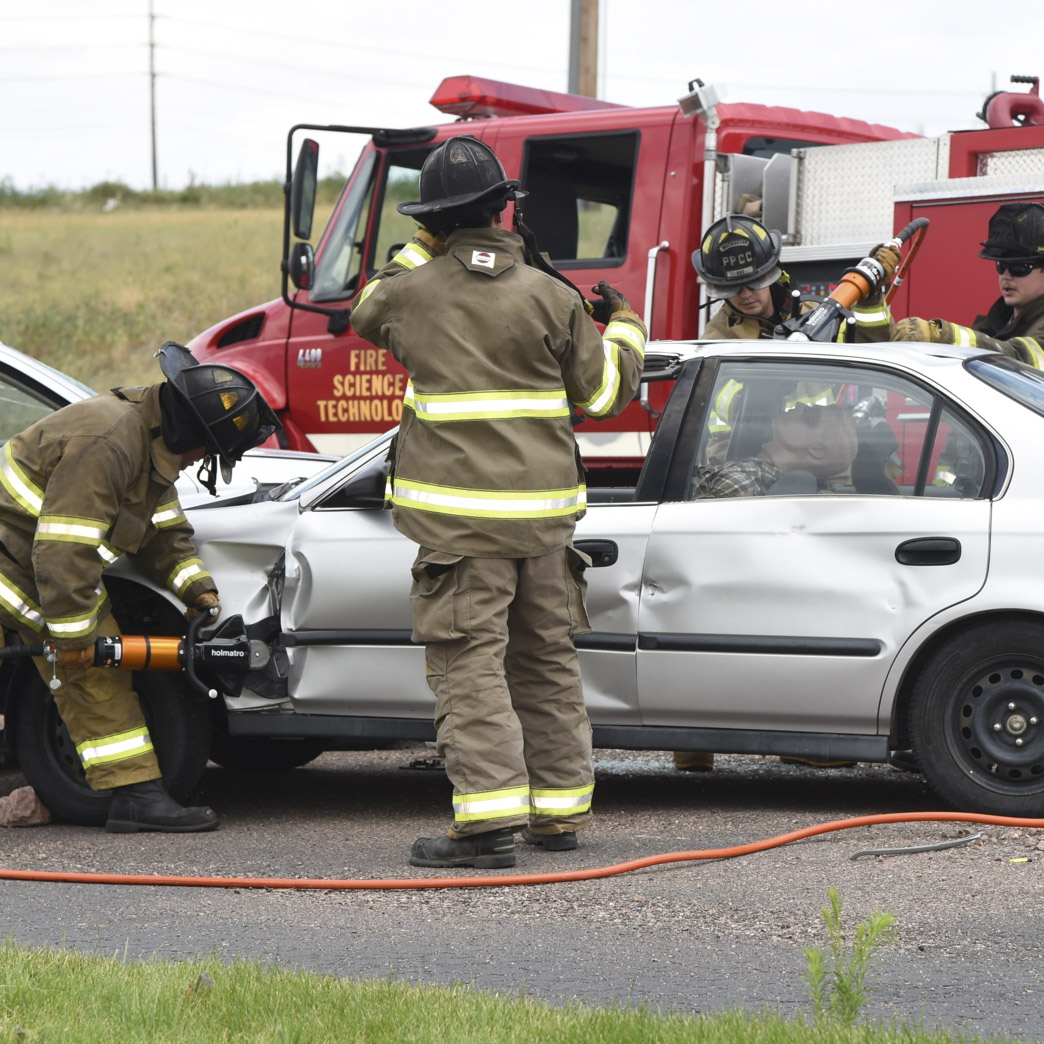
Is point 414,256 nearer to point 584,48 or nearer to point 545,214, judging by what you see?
point 545,214

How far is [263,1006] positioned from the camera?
326cm

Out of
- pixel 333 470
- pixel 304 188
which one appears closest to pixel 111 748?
pixel 333 470

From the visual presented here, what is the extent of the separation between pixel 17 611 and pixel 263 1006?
2.37 meters

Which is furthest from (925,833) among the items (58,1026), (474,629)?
(58,1026)

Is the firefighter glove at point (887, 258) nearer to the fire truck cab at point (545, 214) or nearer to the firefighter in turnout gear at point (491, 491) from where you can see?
the fire truck cab at point (545, 214)

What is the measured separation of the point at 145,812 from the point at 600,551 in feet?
5.65

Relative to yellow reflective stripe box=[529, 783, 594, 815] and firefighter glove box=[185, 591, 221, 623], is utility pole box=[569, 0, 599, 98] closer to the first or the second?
firefighter glove box=[185, 591, 221, 623]

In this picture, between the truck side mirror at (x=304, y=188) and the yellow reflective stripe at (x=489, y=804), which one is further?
the truck side mirror at (x=304, y=188)

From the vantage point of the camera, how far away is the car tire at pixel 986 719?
477 cm

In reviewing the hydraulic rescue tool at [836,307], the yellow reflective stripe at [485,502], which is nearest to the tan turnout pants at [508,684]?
the yellow reflective stripe at [485,502]

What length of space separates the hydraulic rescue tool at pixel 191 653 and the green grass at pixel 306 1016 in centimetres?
177

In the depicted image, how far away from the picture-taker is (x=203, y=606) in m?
5.34

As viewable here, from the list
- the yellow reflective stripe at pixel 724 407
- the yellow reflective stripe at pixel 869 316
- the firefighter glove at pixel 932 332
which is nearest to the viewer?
the yellow reflective stripe at pixel 724 407

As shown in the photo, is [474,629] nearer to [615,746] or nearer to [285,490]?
[615,746]
